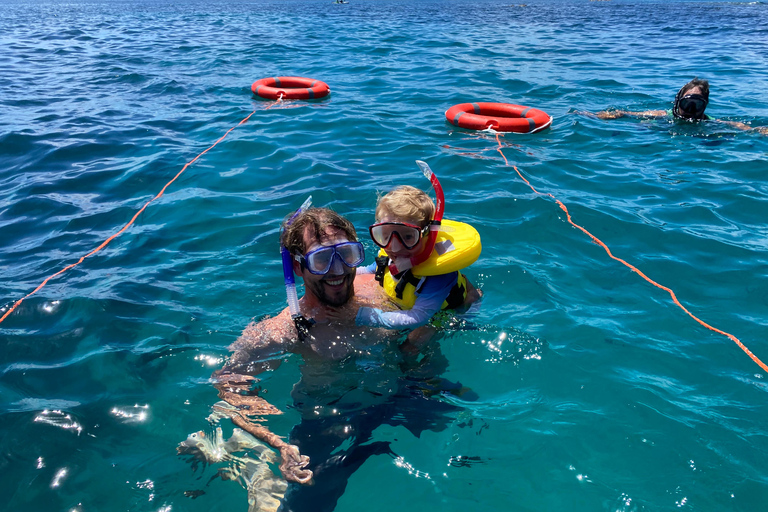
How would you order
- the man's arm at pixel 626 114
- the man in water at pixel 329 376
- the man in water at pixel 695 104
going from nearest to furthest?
the man in water at pixel 329 376 < the man in water at pixel 695 104 < the man's arm at pixel 626 114

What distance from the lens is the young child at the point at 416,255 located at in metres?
3.48

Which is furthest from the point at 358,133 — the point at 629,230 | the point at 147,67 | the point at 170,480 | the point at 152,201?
the point at 147,67

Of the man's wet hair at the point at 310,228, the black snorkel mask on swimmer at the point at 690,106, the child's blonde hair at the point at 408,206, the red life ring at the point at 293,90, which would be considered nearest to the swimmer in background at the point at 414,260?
the child's blonde hair at the point at 408,206

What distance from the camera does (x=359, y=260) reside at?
10.3 feet

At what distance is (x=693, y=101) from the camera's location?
8422 mm

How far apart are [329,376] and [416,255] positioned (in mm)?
953

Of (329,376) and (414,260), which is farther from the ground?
(414,260)

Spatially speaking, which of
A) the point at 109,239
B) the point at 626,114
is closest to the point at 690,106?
the point at 626,114

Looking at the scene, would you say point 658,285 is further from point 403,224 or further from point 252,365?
point 252,365

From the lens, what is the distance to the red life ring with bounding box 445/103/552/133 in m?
8.67

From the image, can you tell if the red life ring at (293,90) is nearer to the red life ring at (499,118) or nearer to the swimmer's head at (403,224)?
the red life ring at (499,118)

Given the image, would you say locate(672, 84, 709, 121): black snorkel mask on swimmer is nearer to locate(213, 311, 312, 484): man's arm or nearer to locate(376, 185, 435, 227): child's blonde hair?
locate(376, 185, 435, 227): child's blonde hair

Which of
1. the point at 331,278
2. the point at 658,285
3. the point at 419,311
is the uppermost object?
the point at 331,278

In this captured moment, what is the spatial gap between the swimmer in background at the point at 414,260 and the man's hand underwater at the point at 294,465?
84cm
